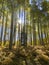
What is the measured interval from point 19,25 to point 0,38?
4788 mm

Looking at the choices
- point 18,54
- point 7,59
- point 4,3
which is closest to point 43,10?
point 4,3

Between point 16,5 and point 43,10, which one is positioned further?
point 43,10

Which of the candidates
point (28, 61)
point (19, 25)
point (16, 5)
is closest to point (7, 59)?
point (28, 61)

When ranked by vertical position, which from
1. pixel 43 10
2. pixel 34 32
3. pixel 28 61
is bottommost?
pixel 28 61

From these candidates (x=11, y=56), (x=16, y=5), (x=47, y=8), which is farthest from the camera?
(x=47, y=8)

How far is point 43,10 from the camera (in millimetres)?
30891

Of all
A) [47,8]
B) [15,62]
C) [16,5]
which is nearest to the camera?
[15,62]

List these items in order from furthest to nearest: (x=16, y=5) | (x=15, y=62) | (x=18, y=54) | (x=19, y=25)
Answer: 1. (x=19, y=25)
2. (x=16, y=5)
3. (x=18, y=54)
4. (x=15, y=62)

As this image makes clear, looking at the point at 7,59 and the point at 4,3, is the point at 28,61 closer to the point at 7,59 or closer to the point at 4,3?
the point at 7,59

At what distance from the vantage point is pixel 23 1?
26922 mm

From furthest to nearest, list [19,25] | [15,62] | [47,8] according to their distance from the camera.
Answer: [19,25], [47,8], [15,62]

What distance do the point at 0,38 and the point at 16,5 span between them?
8.84 metres

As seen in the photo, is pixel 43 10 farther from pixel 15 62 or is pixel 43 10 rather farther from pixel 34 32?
pixel 15 62

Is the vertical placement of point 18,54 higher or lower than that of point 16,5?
lower
